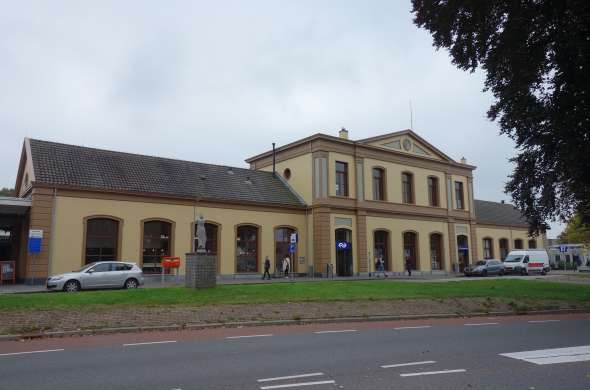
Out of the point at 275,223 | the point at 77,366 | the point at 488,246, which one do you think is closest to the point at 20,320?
the point at 77,366

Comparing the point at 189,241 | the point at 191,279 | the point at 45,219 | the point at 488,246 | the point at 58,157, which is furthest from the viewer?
the point at 488,246

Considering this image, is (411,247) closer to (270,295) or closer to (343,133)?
(343,133)

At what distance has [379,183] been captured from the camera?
1521 inches

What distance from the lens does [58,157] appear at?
2691 cm

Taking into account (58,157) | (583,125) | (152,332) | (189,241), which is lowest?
(152,332)

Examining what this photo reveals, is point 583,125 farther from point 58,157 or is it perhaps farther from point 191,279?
point 58,157

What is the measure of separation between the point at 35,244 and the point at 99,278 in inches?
184

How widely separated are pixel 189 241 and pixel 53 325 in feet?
56.8

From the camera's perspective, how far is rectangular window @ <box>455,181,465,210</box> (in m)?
44.2

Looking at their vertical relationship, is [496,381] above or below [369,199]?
below

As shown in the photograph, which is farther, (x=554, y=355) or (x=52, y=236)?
(x=52, y=236)

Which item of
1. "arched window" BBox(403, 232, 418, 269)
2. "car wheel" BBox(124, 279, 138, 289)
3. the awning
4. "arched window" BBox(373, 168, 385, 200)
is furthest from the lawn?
"arched window" BBox(403, 232, 418, 269)

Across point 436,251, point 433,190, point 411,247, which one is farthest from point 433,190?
point 411,247

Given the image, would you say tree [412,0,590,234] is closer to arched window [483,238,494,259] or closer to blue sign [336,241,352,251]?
blue sign [336,241,352,251]
